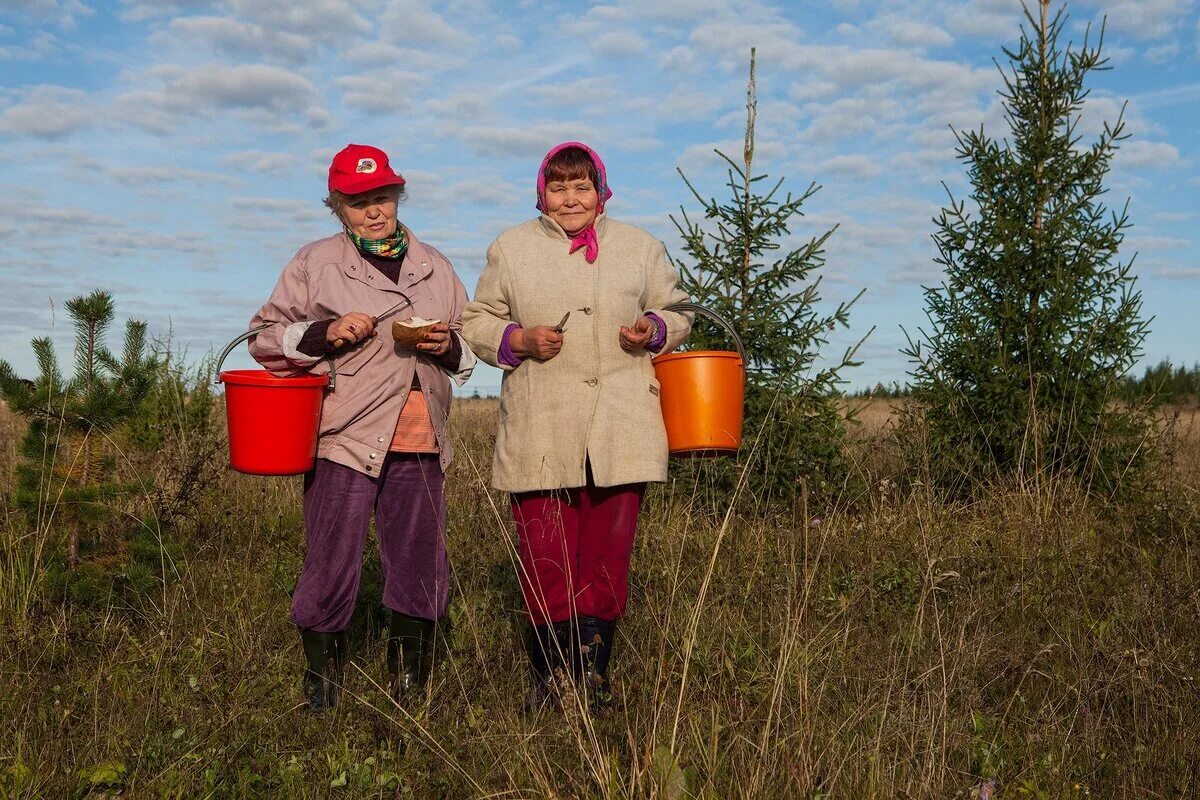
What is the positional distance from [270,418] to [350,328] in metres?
0.39

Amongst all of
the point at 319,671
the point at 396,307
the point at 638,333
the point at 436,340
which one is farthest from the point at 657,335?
the point at 319,671

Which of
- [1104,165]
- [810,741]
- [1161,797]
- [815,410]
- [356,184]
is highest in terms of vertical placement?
[1104,165]

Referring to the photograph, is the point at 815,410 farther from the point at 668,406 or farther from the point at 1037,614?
the point at 668,406

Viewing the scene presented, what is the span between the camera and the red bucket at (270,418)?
3465 millimetres

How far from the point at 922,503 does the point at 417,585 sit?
3.63 metres

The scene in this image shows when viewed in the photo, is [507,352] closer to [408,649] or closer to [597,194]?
[597,194]

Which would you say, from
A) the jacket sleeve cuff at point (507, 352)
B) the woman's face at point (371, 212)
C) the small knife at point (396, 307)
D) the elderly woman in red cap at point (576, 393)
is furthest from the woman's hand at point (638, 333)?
the woman's face at point (371, 212)

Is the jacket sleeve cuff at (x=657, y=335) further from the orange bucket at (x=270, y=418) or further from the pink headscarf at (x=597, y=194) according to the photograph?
the orange bucket at (x=270, y=418)

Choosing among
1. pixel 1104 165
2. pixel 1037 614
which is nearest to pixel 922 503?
pixel 1037 614

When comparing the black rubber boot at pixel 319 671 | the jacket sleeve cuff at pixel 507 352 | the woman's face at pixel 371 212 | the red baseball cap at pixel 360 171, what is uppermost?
the red baseball cap at pixel 360 171

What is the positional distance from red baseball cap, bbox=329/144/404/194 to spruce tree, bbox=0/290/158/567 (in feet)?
5.80

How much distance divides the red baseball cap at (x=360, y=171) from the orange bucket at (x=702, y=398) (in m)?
1.10

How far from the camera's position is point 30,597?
15.3 feet

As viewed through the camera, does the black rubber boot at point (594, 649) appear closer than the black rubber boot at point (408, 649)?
Yes
